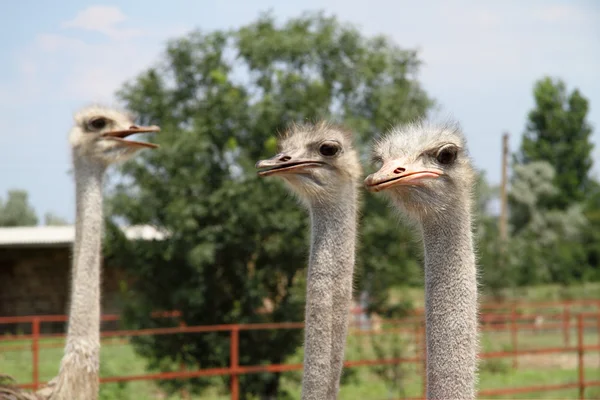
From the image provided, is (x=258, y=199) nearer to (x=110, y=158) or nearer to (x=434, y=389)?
(x=110, y=158)

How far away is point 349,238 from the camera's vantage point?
3641mm

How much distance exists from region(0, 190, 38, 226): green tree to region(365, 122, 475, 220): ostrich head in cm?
2610

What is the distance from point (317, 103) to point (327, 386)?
18.9 feet

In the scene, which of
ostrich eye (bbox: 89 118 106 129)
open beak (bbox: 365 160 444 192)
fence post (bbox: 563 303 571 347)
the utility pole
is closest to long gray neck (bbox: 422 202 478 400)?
open beak (bbox: 365 160 444 192)

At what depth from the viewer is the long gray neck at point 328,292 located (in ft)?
11.1

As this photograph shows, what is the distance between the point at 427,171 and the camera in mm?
2953

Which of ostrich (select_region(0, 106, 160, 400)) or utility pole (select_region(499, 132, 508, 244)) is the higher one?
utility pole (select_region(499, 132, 508, 244))

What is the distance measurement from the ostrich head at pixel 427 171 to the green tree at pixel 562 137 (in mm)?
42504

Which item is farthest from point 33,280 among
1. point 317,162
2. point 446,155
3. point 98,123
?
point 446,155

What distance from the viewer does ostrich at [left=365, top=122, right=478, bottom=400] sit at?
9.23 ft

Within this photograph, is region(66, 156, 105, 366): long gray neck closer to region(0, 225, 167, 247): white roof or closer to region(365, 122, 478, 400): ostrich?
region(365, 122, 478, 400): ostrich

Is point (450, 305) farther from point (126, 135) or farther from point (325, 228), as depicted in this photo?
point (126, 135)

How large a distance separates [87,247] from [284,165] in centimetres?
129

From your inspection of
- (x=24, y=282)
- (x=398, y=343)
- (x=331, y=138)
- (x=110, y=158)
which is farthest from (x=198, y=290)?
(x=24, y=282)
